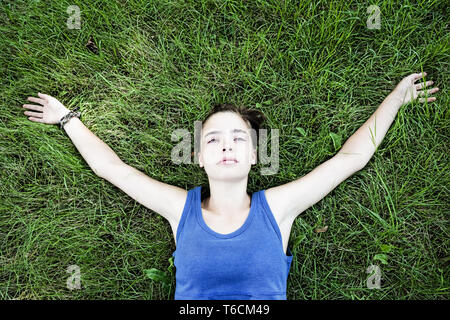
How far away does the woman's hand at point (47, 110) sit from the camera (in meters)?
2.91

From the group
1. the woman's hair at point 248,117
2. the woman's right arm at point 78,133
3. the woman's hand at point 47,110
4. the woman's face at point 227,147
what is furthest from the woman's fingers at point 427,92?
the woman's hand at point 47,110

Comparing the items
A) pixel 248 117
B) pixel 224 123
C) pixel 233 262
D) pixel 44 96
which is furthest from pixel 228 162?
pixel 44 96

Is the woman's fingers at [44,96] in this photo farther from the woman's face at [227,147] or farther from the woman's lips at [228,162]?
the woman's lips at [228,162]

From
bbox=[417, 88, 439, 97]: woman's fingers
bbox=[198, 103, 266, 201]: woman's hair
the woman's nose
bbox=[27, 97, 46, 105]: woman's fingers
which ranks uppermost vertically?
bbox=[27, 97, 46, 105]: woman's fingers

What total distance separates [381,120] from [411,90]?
1.42 ft

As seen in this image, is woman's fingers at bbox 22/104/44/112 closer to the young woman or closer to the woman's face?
the young woman

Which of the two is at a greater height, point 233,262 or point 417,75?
point 417,75

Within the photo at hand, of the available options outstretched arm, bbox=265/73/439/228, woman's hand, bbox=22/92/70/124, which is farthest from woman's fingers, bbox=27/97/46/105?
outstretched arm, bbox=265/73/439/228

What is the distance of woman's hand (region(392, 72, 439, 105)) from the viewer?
2.80 meters

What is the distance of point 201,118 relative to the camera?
293 cm

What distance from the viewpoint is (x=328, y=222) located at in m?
2.83

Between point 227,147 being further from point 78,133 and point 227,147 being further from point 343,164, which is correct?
point 78,133

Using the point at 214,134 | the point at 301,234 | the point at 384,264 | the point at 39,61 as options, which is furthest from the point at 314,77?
the point at 39,61

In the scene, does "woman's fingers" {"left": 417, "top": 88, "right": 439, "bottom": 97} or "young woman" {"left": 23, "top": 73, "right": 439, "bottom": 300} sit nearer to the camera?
"young woman" {"left": 23, "top": 73, "right": 439, "bottom": 300}
